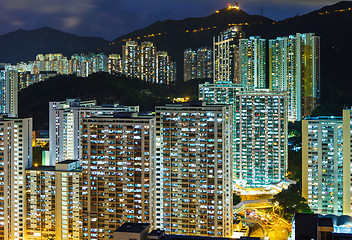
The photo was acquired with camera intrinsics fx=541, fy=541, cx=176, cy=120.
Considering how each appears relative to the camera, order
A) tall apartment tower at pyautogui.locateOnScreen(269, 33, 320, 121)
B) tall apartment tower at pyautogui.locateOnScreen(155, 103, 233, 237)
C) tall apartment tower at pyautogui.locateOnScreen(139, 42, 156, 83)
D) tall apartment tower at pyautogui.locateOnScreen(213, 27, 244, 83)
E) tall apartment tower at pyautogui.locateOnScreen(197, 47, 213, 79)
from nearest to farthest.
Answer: tall apartment tower at pyautogui.locateOnScreen(155, 103, 233, 237) < tall apartment tower at pyautogui.locateOnScreen(269, 33, 320, 121) < tall apartment tower at pyautogui.locateOnScreen(213, 27, 244, 83) < tall apartment tower at pyautogui.locateOnScreen(139, 42, 156, 83) < tall apartment tower at pyautogui.locateOnScreen(197, 47, 213, 79)

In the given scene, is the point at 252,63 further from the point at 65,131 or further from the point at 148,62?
the point at 65,131

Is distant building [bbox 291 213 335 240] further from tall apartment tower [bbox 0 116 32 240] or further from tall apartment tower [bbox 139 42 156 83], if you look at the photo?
tall apartment tower [bbox 139 42 156 83]

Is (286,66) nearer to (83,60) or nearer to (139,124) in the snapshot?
(83,60)

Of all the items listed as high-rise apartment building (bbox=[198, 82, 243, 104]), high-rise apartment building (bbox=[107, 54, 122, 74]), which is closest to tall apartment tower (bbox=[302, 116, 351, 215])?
high-rise apartment building (bbox=[198, 82, 243, 104])

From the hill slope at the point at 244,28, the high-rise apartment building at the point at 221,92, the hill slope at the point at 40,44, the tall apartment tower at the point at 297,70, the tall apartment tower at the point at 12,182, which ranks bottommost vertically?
the tall apartment tower at the point at 12,182

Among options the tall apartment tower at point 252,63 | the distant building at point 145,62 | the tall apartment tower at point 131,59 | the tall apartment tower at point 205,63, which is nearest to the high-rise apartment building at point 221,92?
the tall apartment tower at point 252,63

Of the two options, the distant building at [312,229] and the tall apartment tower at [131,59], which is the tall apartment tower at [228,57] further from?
the distant building at [312,229]

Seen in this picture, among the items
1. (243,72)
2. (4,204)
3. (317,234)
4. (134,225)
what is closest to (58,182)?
(4,204)
